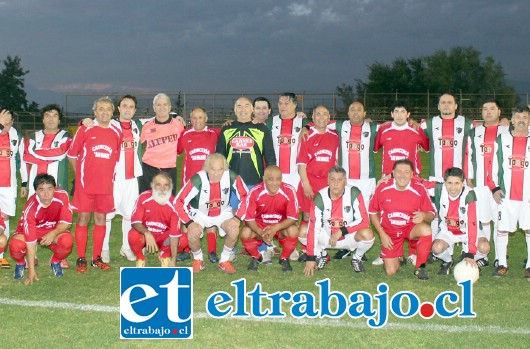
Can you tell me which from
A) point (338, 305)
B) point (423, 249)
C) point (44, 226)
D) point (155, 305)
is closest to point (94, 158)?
point (44, 226)

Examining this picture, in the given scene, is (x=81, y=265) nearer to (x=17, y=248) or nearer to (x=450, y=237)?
(x=17, y=248)

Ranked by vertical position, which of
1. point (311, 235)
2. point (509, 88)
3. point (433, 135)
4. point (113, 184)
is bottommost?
point (311, 235)

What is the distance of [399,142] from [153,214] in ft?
8.33

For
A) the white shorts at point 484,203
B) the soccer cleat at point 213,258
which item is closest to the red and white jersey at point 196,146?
the soccer cleat at point 213,258

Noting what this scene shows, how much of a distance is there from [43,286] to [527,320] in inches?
148

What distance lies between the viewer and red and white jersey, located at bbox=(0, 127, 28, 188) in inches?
262

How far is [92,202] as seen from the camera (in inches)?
251

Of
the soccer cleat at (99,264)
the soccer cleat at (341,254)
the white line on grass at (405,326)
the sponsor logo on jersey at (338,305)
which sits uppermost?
the soccer cleat at (99,264)

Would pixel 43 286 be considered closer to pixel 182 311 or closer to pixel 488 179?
pixel 182 311

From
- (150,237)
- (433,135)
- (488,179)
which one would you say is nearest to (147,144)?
(150,237)

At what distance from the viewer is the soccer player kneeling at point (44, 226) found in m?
5.77

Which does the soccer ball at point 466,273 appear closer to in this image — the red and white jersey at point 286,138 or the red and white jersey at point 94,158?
the red and white jersey at point 286,138

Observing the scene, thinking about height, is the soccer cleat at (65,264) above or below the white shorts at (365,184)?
below

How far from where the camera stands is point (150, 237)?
232 inches
